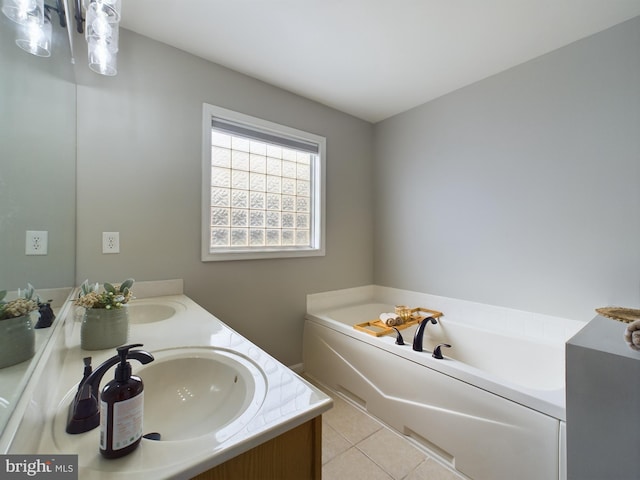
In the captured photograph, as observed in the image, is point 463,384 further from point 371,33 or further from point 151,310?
point 371,33

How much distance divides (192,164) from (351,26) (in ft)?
4.31

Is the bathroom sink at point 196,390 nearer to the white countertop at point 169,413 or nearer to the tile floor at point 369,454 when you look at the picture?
the white countertop at point 169,413

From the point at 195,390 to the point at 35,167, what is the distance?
3.11 feet

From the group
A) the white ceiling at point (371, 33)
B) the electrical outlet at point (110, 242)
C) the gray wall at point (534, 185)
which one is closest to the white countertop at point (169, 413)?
the electrical outlet at point (110, 242)

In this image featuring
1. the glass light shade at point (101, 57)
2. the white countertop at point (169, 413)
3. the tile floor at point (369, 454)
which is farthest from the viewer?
the tile floor at point (369, 454)

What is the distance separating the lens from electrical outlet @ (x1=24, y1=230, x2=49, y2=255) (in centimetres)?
88

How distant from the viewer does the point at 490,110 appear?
2121 mm

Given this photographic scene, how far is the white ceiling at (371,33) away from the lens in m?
1.49

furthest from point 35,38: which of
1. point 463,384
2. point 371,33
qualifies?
point 463,384

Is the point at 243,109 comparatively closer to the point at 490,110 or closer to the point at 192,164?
the point at 192,164

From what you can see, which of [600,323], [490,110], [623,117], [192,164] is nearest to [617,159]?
[623,117]

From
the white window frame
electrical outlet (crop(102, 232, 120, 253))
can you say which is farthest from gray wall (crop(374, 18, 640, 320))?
electrical outlet (crop(102, 232, 120, 253))

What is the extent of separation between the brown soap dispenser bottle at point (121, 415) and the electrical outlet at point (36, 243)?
648 millimetres

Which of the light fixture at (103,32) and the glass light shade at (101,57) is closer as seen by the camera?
the light fixture at (103,32)
